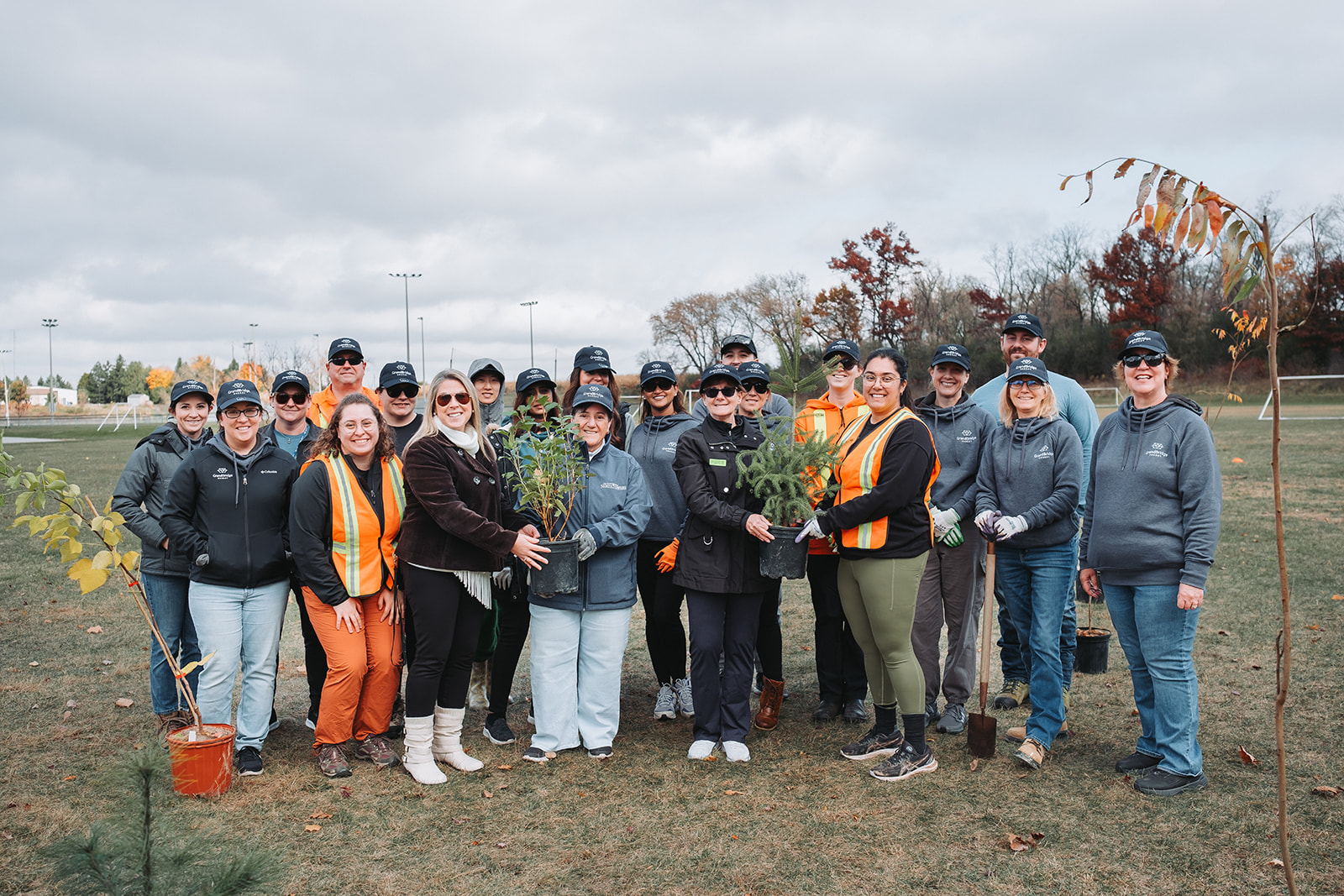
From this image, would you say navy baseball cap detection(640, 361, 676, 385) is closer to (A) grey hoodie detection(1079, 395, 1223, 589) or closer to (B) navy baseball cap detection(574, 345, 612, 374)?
(B) navy baseball cap detection(574, 345, 612, 374)

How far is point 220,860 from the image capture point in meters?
2.10

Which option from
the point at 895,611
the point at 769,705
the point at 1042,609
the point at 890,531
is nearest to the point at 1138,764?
the point at 1042,609

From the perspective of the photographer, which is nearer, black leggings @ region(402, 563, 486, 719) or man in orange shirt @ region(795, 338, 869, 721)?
black leggings @ region(402, 563, 486, 719)

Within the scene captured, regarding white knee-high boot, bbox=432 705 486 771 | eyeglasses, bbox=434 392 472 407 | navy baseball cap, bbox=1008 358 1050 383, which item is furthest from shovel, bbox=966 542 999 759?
eyeglasses, bbox=434 392 472 407

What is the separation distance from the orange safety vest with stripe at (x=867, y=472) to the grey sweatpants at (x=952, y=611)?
606 mm

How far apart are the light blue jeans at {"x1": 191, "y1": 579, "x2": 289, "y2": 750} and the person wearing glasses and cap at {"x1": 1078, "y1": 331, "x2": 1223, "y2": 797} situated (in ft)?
14.3

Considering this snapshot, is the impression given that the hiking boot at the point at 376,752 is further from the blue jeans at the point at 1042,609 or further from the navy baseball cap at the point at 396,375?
the blue jeans at the point at 1042,609

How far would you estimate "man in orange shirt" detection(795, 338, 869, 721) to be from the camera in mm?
5496

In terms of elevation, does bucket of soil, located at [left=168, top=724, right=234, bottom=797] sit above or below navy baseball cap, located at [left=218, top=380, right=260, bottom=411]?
below

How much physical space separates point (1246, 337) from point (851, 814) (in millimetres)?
2786

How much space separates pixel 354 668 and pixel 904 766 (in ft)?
9.58

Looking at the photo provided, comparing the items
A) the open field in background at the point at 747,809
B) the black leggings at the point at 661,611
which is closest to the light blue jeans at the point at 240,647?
the open field in background at the point at 747,809

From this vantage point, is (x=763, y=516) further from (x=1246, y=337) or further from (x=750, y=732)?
(x=1246, y=337)

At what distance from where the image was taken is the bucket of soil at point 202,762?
420 cm
